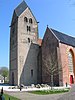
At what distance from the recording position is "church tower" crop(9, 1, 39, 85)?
43.5 metres

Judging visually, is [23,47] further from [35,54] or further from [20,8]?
[20,8]

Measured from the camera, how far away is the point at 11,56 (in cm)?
4744

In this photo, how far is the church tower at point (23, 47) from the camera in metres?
43.5

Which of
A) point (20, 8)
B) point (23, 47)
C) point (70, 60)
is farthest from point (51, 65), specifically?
point (20, 8)

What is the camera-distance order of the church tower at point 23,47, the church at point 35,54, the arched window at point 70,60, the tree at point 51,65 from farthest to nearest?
1. the arched window at point 70,60
2. the church tower at point 23,47
3. the church at point 35,54
4. the tree at point 51,65

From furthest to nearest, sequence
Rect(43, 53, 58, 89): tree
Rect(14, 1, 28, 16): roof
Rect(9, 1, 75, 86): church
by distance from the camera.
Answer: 1. Rect(14, 1, 28, 16): roof
2. Rect(9, 1, 75, 86): church
3. Rect(43, 53, 58, 89): tree

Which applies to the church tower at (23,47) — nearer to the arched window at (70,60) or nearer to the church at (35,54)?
the church at (35,54)

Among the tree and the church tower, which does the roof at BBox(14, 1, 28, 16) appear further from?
the tree

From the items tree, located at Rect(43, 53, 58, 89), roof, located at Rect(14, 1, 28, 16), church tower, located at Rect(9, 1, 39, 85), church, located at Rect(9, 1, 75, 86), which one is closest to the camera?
tree, located at Rect(43, 53, 58, 89)

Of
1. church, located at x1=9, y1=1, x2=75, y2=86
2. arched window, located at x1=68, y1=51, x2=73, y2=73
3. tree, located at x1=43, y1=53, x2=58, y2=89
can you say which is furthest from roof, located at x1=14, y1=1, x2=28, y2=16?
arched window, located at x1=68, y1=51, x2=73, y2=73

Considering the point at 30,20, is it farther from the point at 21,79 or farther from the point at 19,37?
the point at 21,79

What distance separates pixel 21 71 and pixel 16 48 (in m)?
5.96

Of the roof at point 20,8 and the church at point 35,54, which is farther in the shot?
the roof at point 20,8

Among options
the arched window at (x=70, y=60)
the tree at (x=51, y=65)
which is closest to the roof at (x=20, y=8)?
the tree at (x=51, y=65)
